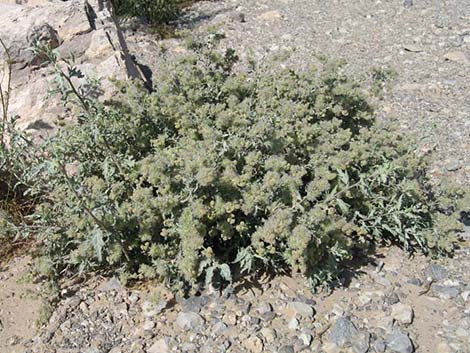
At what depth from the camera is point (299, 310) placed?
3352mm

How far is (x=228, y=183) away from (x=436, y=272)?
1454 millimetres

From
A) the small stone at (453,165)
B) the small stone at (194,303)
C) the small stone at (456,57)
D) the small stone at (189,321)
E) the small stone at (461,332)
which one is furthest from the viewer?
the small stone at (456,57)

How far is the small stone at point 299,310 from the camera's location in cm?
332

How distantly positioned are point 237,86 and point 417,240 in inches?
62.2

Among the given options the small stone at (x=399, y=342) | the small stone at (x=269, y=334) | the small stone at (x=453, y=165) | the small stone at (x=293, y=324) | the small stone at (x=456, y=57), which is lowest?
the small stone at (x=456, y=57)

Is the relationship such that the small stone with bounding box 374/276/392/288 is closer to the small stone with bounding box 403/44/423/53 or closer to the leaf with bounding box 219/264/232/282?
the leaf with bounding box 219/264/232/282

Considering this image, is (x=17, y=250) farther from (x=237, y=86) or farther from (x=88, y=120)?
(x=237, y=86)

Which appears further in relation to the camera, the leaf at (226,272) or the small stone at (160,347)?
the leaf at (226,272)

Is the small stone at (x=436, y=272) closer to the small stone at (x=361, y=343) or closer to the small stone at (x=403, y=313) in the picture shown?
the small stone at (x=403, y=313)

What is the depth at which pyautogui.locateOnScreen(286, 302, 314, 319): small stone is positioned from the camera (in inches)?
131

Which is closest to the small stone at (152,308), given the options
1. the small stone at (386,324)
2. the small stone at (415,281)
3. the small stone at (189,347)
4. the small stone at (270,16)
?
the small stone at (189,347)

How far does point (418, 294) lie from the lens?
3.49 metres

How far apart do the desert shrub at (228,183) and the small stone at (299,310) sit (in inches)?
7.0

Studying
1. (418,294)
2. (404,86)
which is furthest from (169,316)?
(404,86)
